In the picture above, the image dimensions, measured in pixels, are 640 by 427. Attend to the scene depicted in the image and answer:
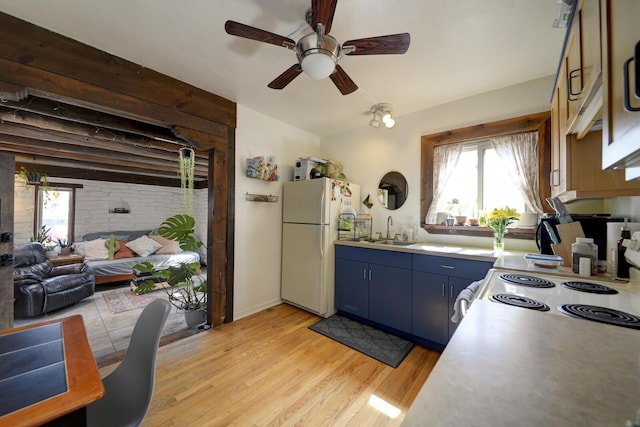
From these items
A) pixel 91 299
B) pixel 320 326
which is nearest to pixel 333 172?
pixel 320 326

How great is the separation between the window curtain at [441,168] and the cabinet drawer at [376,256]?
0.66 metres

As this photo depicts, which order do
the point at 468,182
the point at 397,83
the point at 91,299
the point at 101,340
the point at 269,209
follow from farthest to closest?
the point at 91,299 < the point at 269,209 < the point at 468,182 < the point at 101,340 < the point at 397,83

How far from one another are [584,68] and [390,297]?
2.10m

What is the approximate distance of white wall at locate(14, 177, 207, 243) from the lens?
13.9ft

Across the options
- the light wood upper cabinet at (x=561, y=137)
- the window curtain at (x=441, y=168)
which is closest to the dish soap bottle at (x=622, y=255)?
the light wood upper cabinet at (x=561, y=137)

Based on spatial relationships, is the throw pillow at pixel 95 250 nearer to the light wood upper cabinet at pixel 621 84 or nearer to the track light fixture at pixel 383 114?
the track light fixture at pixel 383 114

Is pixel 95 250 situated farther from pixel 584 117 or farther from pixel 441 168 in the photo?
pixel 584 117

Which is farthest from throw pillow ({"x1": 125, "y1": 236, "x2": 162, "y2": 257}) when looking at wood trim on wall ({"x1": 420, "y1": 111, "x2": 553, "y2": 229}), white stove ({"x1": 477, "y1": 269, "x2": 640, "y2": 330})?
white stove ({"x1": 477, "y1": 269, "x2": 640, "y2": 330})

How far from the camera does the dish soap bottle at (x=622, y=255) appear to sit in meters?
1.33

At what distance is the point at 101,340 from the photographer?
2410 millimetres

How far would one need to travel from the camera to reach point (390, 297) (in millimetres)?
2463

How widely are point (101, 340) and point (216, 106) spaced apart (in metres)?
2.64

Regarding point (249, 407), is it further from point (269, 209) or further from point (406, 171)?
point (406, 171)

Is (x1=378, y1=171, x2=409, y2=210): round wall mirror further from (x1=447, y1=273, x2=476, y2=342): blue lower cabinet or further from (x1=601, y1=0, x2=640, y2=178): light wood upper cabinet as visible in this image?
(x1=601, y1=0, x2=640, y2=178): light wood upper cabinet
